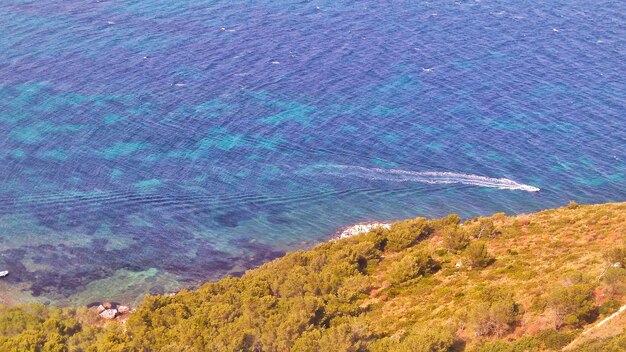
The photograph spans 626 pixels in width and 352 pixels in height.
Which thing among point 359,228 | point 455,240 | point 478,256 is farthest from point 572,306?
point 359,228

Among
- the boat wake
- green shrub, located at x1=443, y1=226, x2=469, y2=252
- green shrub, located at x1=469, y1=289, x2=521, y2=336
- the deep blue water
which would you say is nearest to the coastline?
the deep blue water

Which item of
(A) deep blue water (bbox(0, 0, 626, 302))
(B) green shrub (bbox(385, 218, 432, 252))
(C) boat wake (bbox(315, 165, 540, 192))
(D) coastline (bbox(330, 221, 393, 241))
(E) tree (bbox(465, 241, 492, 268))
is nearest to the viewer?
(E) tree (bbox(465, 241, 492, 268))

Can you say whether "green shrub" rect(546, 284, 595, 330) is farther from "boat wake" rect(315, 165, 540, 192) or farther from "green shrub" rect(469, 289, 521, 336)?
"boat wake" rect(315, 165, 540, 192)

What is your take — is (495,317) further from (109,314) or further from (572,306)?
(109,314)

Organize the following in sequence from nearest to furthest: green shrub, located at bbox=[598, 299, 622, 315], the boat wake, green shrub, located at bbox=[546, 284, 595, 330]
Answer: green shrub, located at bbox=[546, 284, 595, 330] < green shrub, located at bbox=[598, 299, 622, 315] < the boat wake

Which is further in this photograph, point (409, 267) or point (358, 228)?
point (358, 228)

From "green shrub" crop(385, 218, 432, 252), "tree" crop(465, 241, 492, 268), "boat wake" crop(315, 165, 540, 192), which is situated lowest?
"boat wake" crop(315, 165, 540, 192)

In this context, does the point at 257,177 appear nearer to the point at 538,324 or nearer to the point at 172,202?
the point at 172,202

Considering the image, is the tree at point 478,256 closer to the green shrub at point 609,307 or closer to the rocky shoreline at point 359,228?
the green shrub at point 609,307
